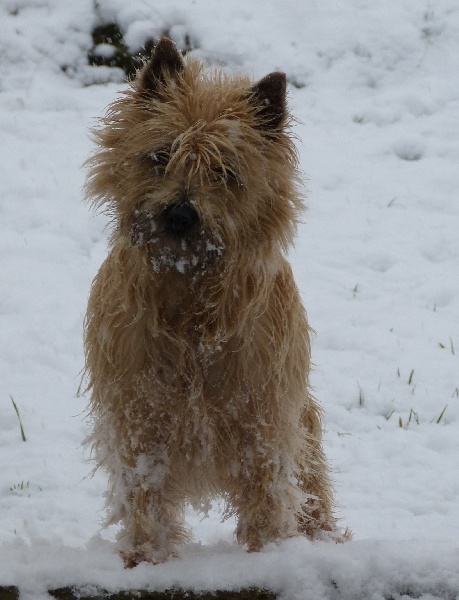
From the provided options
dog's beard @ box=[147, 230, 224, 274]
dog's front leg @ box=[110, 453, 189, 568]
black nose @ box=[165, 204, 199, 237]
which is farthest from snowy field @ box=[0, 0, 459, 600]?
black nose @ box=[165, 204, 199, 237]

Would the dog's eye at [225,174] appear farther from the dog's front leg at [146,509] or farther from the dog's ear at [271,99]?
the dog's front leg at [146,509]

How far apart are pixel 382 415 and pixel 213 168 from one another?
8.19 ft

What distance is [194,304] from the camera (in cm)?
325

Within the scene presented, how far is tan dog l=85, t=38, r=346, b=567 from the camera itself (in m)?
3.15

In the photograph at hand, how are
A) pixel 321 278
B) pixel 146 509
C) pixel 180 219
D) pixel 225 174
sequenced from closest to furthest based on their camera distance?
pixel 180 219 < pixel 225 174 < pixel 146 509 < pixel 321 278

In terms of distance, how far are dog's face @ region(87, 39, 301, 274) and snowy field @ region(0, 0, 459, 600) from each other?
1.11 m

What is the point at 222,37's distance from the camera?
8719mm

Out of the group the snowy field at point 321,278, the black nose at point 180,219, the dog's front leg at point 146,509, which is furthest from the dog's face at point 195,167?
the snowy field at point 321,278

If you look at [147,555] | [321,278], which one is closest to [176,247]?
[147,555]

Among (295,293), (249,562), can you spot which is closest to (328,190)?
(295,293)

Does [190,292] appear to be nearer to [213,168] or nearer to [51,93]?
[213,168]

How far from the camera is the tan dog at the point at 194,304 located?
3.15 meters

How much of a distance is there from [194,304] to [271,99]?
0.84 metres

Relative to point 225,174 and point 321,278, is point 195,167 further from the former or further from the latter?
point 321,278
